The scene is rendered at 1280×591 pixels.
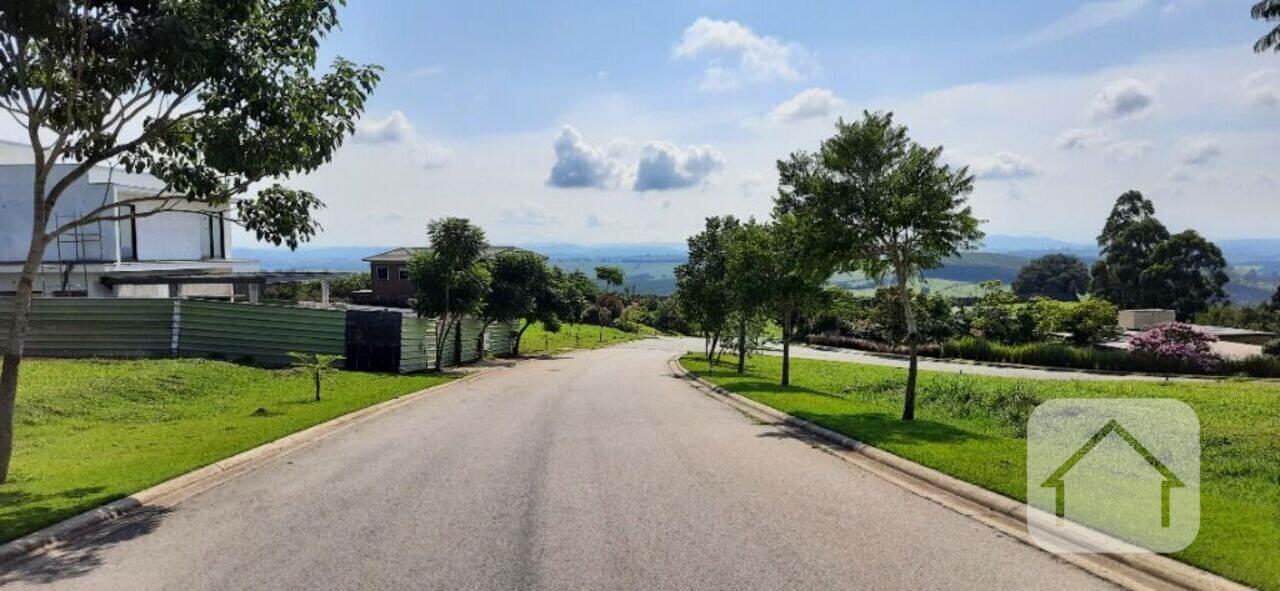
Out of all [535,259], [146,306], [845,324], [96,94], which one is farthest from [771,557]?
[845,324]

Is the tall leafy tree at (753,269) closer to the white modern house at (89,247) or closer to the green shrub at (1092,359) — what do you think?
the white modern house at (89,247)

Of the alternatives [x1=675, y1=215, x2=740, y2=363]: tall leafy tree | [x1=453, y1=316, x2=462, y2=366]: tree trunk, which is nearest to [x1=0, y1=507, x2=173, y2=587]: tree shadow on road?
[x1=675, y1=215, x2=740, y2=363]: tall leafy tree

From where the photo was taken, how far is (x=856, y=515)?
323 inches

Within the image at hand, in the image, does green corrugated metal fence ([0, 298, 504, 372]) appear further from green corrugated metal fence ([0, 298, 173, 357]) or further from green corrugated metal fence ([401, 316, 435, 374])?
green corrugated metal fence ([401, 316, 435, 374])

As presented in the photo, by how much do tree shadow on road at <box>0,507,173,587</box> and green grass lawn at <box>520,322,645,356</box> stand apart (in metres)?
44.9

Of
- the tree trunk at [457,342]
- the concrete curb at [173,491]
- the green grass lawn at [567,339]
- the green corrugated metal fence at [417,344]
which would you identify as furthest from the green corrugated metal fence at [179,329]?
the green grass lawn at [567,339]

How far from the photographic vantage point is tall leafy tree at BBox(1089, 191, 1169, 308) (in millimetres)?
79688

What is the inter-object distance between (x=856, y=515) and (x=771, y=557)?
190 cm

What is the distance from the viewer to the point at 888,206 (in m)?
16.0

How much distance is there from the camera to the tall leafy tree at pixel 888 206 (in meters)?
15.8

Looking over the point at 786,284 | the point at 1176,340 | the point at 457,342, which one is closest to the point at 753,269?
the point at 786,284

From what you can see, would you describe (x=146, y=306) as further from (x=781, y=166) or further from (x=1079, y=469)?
(x=1079, y=469)

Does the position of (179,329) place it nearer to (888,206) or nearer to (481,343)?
(481,343)

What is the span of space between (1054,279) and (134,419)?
134929 mm
